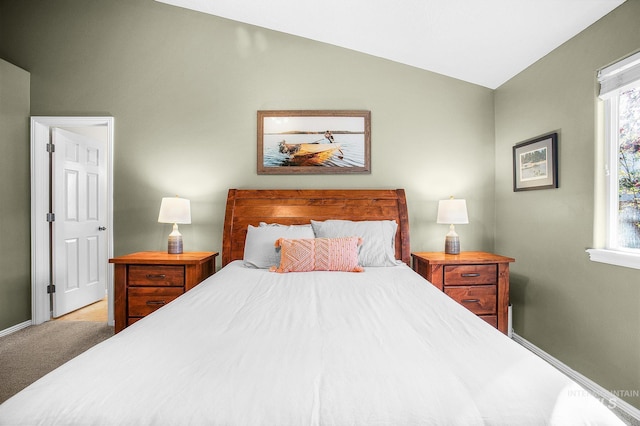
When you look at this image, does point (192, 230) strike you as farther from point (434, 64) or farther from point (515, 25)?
point (515, 25)

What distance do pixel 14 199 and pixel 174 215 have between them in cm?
167

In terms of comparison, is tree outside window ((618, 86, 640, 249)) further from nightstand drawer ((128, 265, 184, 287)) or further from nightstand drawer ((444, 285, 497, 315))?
nightstand drawer ((128, 265, 184, 287))

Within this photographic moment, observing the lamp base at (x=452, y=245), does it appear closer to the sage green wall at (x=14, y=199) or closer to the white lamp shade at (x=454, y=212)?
the white lamp shade at (x=454, y=212)

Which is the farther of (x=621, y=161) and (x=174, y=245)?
(x=174, y=245)

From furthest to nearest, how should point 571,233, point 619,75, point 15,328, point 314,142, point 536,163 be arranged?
point 314,142, point 15,328, point 536,163, point 571,233, point 619,75

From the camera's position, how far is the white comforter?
27.9 inches

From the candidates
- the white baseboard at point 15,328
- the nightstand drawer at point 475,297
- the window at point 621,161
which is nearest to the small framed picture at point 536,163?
the window at point 621,161

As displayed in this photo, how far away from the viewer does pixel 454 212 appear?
2658mm

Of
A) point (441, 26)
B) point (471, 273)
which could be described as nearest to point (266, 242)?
point (471, 273)

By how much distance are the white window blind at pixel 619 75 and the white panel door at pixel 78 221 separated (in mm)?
4775

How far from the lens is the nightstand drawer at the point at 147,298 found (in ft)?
8.16

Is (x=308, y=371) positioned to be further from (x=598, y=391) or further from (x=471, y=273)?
(x=598, y=391)

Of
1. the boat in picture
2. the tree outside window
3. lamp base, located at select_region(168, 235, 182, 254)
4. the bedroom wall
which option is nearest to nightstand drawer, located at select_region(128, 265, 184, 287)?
lamp base, located at select_region(168, 235, 182, 254)

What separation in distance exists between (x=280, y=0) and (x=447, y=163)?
85.4 inches
